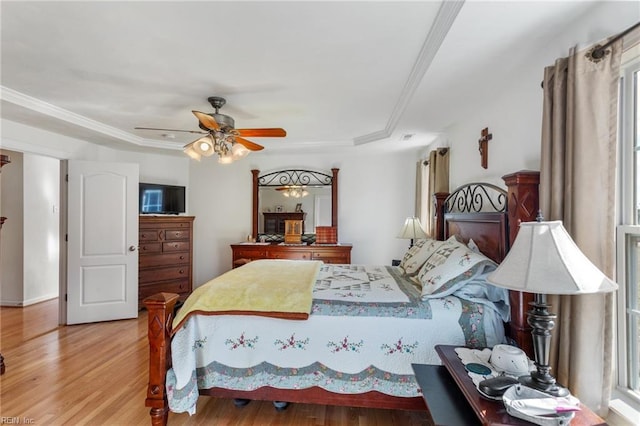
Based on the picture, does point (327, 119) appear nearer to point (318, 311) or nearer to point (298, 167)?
point (298, 167)

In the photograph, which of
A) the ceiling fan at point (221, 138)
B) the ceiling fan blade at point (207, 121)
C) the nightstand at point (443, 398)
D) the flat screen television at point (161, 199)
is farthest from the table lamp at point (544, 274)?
the flat screen television at point (161, 199)

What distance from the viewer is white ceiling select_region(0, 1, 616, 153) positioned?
1.61 m

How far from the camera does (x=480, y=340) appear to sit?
5.93ft

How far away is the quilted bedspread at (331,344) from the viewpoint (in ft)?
6.00

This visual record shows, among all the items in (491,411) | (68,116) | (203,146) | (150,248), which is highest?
(68,116)

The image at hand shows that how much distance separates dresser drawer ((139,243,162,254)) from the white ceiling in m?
1.71

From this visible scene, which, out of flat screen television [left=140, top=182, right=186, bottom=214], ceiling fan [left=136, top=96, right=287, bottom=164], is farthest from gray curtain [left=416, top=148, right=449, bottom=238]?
flat screen television [left=140, top=182, right=186, bottom=214]

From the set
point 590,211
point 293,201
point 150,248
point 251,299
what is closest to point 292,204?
point 293,201

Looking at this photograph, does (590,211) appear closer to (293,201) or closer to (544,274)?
(544,274)

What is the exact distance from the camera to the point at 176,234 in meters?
4.63

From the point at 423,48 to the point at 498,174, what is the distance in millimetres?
1167

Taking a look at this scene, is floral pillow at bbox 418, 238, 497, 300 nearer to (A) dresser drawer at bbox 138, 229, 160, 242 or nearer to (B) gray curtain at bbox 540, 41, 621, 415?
(B) gray curtain at bbox 540, 41, 621, 415

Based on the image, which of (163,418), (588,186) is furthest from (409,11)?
(163,418)

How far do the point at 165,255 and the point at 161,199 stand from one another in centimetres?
92
